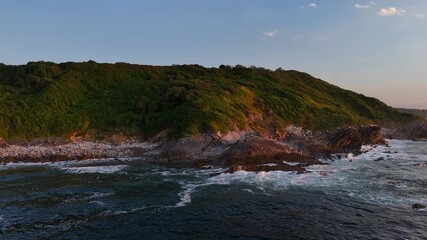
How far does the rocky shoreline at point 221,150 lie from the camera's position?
50.9 meters

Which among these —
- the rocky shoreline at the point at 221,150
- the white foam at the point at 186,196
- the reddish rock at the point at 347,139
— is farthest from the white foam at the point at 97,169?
the reddish rock at the point at 347,139

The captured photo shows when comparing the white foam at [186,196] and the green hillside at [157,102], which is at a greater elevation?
the green hillside at [157,102]

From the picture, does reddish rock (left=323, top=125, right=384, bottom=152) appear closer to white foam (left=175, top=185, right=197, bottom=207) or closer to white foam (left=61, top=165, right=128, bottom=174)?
white foam (left=175, top=185, right=197, bottom=207)

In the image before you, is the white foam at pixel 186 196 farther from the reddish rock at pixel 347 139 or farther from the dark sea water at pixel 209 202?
the reddish rock at pixel 347 139

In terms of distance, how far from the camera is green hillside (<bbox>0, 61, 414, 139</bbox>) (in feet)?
225

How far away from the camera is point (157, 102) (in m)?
78.6

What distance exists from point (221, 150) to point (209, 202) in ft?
79.6

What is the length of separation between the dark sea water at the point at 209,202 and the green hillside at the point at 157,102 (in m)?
18.9

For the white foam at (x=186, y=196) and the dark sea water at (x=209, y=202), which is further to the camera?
the white foam at (x=186, y=196)

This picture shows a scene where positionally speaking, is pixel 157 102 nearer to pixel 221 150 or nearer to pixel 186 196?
pixel 221 150

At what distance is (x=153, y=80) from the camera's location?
9444cm

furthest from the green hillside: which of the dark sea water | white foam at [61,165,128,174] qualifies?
the dark sea water

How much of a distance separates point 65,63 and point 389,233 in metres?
92.1

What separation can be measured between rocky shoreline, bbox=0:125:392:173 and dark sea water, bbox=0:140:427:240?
3.83m
